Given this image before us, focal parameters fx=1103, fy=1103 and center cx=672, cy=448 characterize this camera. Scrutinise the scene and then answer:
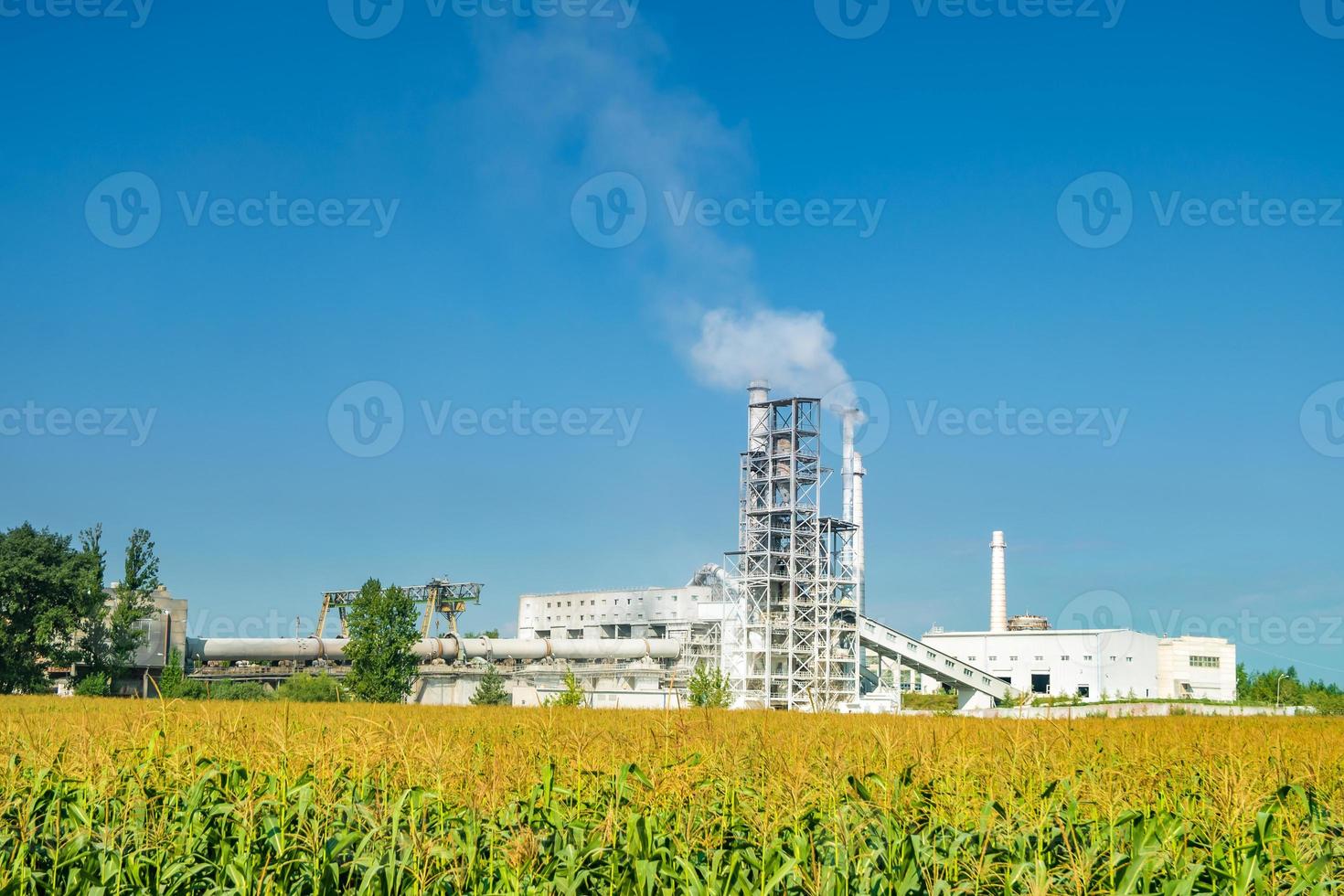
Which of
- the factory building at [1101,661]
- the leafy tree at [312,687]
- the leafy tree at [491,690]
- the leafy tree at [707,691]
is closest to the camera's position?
the leafy tree at [707,691]

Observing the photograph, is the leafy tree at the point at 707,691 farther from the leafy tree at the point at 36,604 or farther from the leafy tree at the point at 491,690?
the leafy tree at the point at 36,604

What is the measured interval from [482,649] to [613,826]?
233ft

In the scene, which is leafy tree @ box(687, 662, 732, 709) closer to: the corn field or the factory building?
the factory building

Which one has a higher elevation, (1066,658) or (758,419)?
(758,419)

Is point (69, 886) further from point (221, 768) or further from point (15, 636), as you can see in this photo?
point (15, 636)

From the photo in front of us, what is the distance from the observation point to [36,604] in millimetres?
55969

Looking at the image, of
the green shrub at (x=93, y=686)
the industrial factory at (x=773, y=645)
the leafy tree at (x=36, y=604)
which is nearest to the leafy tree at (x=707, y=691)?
the industrial factory at (x=773, y=645)

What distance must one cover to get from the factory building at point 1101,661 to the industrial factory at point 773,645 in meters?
0.11

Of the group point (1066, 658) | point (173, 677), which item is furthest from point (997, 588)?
point (173, 677)

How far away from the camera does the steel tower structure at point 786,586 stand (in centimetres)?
6706

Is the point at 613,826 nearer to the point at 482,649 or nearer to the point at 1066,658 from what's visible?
the point at 482,649

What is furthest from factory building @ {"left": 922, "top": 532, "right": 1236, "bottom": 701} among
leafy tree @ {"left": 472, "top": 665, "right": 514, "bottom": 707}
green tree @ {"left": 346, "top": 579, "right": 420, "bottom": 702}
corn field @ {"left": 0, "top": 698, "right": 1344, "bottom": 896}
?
corn field @ {"left": 0, "top": 698, "right": 1344, "bottom": 896}

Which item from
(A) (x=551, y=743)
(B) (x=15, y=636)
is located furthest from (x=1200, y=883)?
(B) (x=15, y=636)

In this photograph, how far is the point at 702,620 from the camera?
2926 inches
